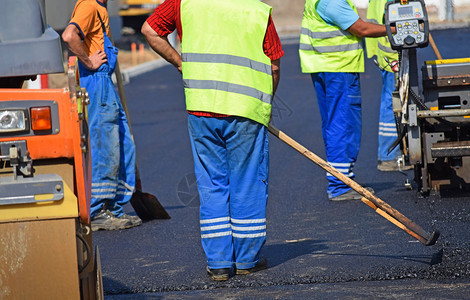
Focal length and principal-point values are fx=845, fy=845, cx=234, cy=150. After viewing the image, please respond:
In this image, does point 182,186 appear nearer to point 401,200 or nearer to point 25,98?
point 401,200

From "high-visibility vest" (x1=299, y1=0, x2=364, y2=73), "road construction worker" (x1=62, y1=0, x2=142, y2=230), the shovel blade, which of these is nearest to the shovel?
the shovel blade

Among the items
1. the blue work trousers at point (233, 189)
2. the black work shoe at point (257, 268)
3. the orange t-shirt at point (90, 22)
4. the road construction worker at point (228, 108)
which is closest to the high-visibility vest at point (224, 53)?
the road construction worker at point (228, 108)

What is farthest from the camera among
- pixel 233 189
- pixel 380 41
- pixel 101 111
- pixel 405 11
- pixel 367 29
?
pixel 380 41

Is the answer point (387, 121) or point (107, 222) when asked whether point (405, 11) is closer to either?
point (387, 121)

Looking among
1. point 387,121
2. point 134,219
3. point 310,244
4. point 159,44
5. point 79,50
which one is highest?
point 159,44

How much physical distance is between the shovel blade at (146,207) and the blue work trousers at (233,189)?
5.98ft

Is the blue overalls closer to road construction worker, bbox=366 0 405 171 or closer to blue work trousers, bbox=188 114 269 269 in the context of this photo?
blue work trousers, bbox=188 114 269 269

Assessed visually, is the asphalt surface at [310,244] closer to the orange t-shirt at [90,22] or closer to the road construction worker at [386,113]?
the road construction worker at [386,113]

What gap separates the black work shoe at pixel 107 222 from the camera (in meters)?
6.64

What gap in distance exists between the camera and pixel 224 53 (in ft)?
16.1

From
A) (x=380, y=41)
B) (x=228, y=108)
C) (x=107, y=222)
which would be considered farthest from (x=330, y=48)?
(x=228, y=108)

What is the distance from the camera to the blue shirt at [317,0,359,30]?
7.19 meters

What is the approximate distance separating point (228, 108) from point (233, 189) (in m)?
0.50

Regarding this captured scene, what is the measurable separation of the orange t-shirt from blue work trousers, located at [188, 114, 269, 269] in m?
1.92
